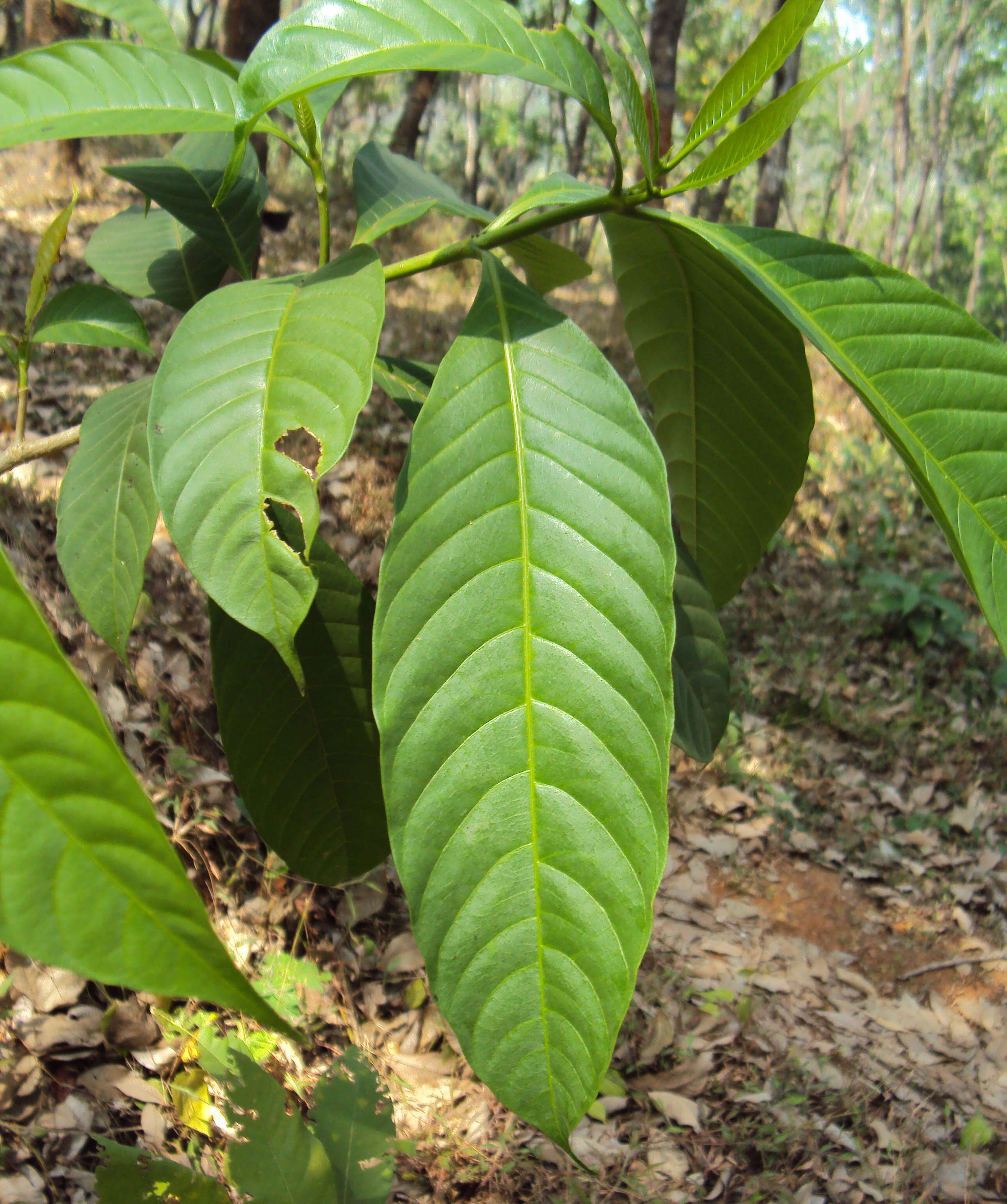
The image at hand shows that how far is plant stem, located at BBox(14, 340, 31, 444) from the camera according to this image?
30.5 inches

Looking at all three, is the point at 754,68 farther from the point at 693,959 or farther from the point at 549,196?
the point at 693,959

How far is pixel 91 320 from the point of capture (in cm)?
88

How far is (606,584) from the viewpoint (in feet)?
1.86

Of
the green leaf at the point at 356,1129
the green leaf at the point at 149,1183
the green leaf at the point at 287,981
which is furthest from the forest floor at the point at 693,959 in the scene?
the green leaf at the point at 149,1183

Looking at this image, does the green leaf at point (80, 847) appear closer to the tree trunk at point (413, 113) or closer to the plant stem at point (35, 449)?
the plant stem at point (35, 449)

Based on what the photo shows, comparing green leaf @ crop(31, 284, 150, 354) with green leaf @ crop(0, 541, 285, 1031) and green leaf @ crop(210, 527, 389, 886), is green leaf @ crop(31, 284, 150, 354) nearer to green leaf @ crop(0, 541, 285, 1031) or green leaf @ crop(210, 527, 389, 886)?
green leaf @ crop(210, 527, 389, 886)

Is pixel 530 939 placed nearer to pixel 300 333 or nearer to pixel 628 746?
pixel 628 746

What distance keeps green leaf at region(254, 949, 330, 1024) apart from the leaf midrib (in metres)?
1.48

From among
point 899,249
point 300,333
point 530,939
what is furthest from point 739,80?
point 899,249

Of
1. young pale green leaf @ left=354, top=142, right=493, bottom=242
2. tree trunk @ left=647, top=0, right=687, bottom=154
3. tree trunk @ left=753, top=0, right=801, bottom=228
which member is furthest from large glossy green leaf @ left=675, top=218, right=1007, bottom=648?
tree trunk @ left=753, top=0, right=801, bottom=228

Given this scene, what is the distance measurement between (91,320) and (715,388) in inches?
25.4

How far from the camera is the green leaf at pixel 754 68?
1.88 feet

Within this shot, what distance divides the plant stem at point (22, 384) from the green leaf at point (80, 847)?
2.02ft

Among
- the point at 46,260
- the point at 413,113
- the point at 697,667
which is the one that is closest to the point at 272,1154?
the point at 697,667
